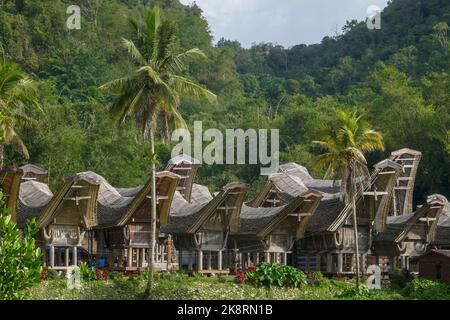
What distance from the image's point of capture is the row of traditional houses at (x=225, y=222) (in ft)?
130

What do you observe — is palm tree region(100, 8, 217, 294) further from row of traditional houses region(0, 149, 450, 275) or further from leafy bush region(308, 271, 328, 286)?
leafy bush region(308, 271, 328, 286)

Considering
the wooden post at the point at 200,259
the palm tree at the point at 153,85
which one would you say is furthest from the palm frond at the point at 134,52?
the wooden post at the point at 200,259

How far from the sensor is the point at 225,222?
42062mm

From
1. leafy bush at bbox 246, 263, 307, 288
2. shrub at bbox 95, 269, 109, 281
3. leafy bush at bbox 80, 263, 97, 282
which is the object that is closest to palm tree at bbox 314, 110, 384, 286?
leafy bush at bbox 246, 263, 307, 288

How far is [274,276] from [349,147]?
656cm

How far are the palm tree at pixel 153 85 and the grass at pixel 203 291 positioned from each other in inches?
69.2

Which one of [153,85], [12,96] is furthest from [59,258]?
[153,85]

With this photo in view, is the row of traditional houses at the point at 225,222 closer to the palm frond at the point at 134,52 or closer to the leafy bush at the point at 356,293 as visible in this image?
the palm frond at the point at 134,52

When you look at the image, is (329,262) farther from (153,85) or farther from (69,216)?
(153,85)

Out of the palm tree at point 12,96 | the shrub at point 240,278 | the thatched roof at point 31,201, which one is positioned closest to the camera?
the palm tree at point 12,96

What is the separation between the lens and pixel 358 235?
147 ft
